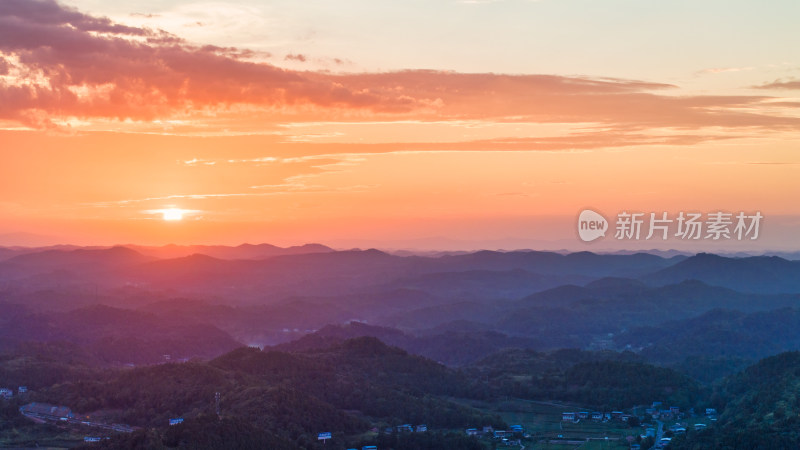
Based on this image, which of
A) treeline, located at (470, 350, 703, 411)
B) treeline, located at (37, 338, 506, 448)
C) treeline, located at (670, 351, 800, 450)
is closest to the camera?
treeline, located at (670, 351, 800, 450)

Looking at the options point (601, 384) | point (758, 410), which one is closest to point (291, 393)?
point (758, 410)

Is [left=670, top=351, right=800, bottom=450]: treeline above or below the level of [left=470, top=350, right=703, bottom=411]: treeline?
above

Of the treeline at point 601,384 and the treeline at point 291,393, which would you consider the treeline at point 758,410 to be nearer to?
the treeline at point 601,384

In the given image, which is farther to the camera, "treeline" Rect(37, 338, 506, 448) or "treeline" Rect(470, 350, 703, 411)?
"treeline" Rect(470, 350, 703, 411)

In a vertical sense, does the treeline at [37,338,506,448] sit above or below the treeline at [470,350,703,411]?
above

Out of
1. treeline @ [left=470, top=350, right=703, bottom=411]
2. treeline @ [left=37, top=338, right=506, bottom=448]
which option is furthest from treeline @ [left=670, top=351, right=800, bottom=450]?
treeline @ [left=37, top=338, right=506, bottom=448]

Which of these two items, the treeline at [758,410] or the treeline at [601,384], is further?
the treeline at [601,384]

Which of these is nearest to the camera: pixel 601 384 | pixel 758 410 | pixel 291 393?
pixel 758 410

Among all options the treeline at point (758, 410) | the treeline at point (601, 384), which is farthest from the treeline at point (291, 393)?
the treeline at point (758, 410)

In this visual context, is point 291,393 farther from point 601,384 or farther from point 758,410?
point 601,384

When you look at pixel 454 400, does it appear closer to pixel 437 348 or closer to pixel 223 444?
pixel 223 444

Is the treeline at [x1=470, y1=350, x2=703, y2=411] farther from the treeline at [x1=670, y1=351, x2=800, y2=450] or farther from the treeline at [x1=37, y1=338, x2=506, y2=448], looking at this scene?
the treeline at [x1=37, y1=338, x2=506, y2=448]

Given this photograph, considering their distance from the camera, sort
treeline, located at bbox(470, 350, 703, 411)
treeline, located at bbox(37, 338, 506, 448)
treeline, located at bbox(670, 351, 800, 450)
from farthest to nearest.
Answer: treeline, located at bbox(470, 350, 703, 411)
treeline, located at bbox(37, 338, 506, 448)
treeline, located at bbox(670, 351, 800, 450)

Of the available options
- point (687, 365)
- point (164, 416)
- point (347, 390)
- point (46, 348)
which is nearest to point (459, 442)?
point (347, 390)
